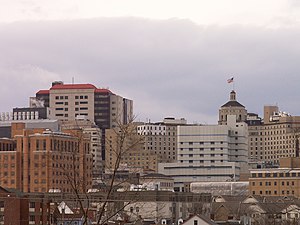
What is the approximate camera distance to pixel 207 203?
16088 centimetres

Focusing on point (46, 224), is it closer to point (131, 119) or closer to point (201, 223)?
point (201, 223)

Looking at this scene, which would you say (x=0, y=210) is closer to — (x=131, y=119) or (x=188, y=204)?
(x=131, y=119)

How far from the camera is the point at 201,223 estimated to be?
106 meters

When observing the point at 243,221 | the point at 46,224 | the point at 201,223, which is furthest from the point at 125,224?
the point at 243,221

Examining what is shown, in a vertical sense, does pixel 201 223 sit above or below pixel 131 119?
below

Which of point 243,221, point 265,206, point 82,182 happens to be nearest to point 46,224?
point 243,221

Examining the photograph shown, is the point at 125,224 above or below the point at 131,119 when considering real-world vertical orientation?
below

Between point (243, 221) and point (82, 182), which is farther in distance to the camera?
point (243, 221)

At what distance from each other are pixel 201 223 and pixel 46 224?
24337mm

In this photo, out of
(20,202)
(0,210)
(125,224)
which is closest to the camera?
(20,202)

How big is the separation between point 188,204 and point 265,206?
14.0m

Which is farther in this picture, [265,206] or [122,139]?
[265,206]

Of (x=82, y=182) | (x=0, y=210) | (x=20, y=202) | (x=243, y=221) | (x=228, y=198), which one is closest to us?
(x=82, y=182)

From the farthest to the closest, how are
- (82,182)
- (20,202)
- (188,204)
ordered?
1. (188,204)
2. (20,202)
3. (82,182)
